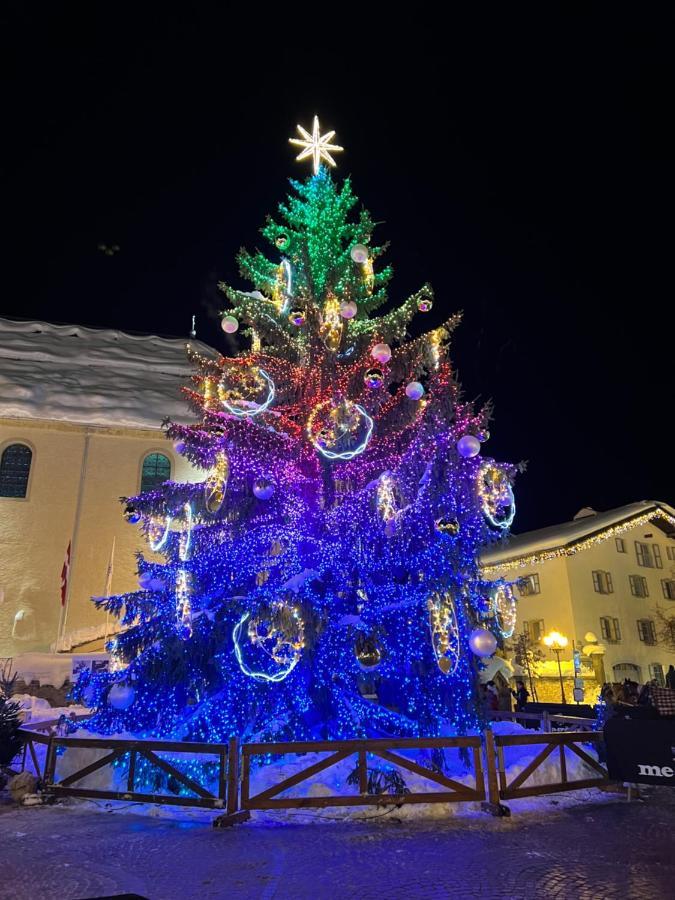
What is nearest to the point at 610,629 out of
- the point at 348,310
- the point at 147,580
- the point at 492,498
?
the point at 492,498

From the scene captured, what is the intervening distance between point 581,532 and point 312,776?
24.9 metres

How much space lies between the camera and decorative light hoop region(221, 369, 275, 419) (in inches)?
457

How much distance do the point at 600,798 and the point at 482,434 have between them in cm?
604

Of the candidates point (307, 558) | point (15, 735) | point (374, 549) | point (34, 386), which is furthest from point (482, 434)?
point (34, 386)

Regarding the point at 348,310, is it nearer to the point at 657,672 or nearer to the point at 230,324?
the point at 230,324

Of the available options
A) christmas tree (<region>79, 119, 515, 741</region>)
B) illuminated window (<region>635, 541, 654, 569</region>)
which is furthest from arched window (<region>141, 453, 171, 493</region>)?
illuminated window (<region>635, 541, 654, 569</region>)

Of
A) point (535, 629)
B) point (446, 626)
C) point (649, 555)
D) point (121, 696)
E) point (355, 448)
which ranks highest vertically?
point (649, 555)

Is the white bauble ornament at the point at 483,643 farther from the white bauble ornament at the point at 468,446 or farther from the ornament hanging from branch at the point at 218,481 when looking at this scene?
the ornament hanging from branch at the point at 218,481

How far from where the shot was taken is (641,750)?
358 inches

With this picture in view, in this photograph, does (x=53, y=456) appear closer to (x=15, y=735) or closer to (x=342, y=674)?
(x=15, y=735)

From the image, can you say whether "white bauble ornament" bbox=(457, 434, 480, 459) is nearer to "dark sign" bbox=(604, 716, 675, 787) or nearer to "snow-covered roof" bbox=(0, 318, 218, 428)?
"dark sign" bbox=(604, 716, 675, 787)

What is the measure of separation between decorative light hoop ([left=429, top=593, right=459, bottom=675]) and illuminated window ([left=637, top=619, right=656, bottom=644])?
25.2 m

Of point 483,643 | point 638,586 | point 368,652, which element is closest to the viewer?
point 483,643

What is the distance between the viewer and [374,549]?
36.3 ft
